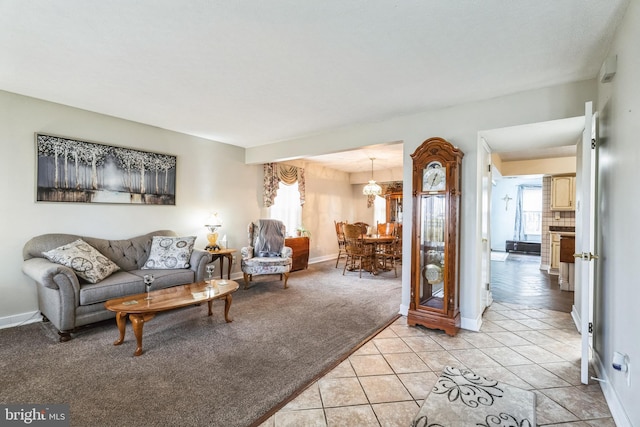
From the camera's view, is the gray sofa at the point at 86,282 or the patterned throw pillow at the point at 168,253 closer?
the gray sofa at the point at 86,282

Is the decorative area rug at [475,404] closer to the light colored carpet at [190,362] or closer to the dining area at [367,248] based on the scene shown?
the light colored carpet at [190,362]

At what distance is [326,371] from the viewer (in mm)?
2264

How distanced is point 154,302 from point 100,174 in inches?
85.6

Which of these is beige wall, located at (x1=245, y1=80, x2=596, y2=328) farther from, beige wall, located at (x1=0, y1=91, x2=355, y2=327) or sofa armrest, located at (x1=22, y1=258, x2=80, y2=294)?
sofa armrest, located at (x1=22, y1=258, x2=80, y2=294)

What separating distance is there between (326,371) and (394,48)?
8.36 feet

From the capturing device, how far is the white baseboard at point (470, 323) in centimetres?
309

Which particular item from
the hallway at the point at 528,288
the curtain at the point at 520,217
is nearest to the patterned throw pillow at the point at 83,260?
the hallway at the point at 528,288

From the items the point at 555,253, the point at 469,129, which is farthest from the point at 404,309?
the point at 555,253

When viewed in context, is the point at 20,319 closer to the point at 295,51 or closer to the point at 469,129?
the point at 295,51

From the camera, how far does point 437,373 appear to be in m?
2.26

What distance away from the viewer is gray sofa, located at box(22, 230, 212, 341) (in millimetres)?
2699

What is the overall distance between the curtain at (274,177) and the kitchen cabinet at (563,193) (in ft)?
19.0

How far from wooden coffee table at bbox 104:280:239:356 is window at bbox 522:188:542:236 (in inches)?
426

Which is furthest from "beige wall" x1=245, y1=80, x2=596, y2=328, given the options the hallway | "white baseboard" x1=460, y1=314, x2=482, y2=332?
the hallway
